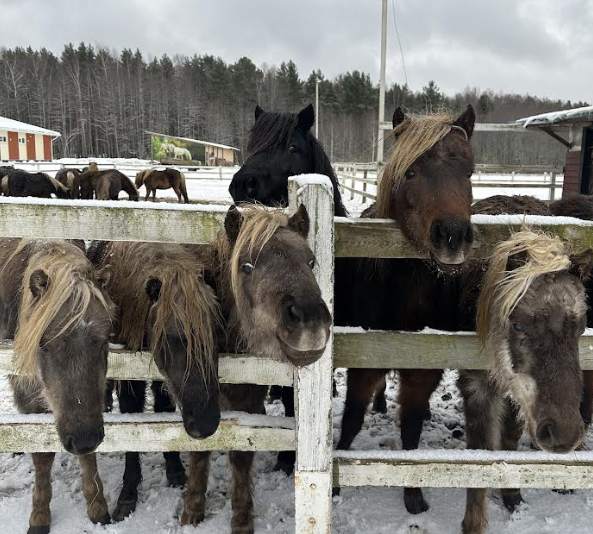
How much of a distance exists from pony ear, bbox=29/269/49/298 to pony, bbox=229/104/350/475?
68.3 inches

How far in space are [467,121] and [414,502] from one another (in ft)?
7.96

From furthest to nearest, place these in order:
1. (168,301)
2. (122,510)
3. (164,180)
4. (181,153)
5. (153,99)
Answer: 1. (153,99)
2. (181,153)
3. (164,180)
4. (122,510)
5. (168,301)

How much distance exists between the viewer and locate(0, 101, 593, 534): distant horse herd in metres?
2.04

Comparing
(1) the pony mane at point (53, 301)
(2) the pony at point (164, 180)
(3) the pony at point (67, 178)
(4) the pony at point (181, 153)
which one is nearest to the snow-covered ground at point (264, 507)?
(1) the pony mane at point (53, 301)

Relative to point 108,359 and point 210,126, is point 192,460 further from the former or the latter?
point 210,126

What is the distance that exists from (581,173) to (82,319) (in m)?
12.7

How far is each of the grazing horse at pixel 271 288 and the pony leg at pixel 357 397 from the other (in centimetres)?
103

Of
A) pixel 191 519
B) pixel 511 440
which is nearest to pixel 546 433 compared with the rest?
pixel 511 440

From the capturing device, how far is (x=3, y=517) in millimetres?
2904

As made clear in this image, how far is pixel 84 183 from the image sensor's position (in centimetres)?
1605

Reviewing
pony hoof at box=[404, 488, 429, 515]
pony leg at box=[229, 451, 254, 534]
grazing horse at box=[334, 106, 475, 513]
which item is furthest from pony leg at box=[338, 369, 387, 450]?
pony leg at box=[229, 451, 254, 534]

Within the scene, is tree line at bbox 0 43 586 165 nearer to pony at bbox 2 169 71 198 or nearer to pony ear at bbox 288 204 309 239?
pony at bbox 2 169 71 198

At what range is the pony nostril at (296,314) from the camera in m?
1.81

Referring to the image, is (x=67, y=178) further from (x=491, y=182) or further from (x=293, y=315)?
(x=491, y=182)
